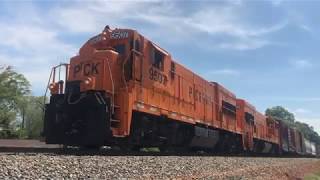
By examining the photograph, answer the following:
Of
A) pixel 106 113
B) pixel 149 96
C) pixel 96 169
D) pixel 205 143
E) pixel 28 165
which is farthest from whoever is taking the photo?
pixel 205 143

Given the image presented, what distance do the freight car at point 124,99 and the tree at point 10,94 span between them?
33.2m

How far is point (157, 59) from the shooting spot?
15.8 meters

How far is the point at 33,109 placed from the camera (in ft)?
188

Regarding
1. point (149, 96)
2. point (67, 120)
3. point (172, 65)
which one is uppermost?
point (172, 65)

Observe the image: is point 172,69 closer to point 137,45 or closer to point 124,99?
point 137,45

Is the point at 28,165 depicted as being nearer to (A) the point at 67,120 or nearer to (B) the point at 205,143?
(A) the point at 67,120

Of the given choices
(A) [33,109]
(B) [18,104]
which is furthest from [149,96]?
(A) [33,109]

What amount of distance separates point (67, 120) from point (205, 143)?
8817mm

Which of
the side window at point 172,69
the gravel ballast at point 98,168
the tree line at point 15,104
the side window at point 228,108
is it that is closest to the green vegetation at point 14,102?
the tree line at point 15,104

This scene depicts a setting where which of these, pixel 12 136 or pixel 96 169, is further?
pixel 12 136

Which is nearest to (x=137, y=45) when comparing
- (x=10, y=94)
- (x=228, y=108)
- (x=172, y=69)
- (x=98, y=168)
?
(x=172, y=69)

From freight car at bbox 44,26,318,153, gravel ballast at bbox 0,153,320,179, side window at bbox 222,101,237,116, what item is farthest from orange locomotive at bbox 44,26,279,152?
side window at bbox 222,101,237,116

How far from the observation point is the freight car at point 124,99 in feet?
42.0

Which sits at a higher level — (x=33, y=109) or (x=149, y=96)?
(x=33, y=109)
